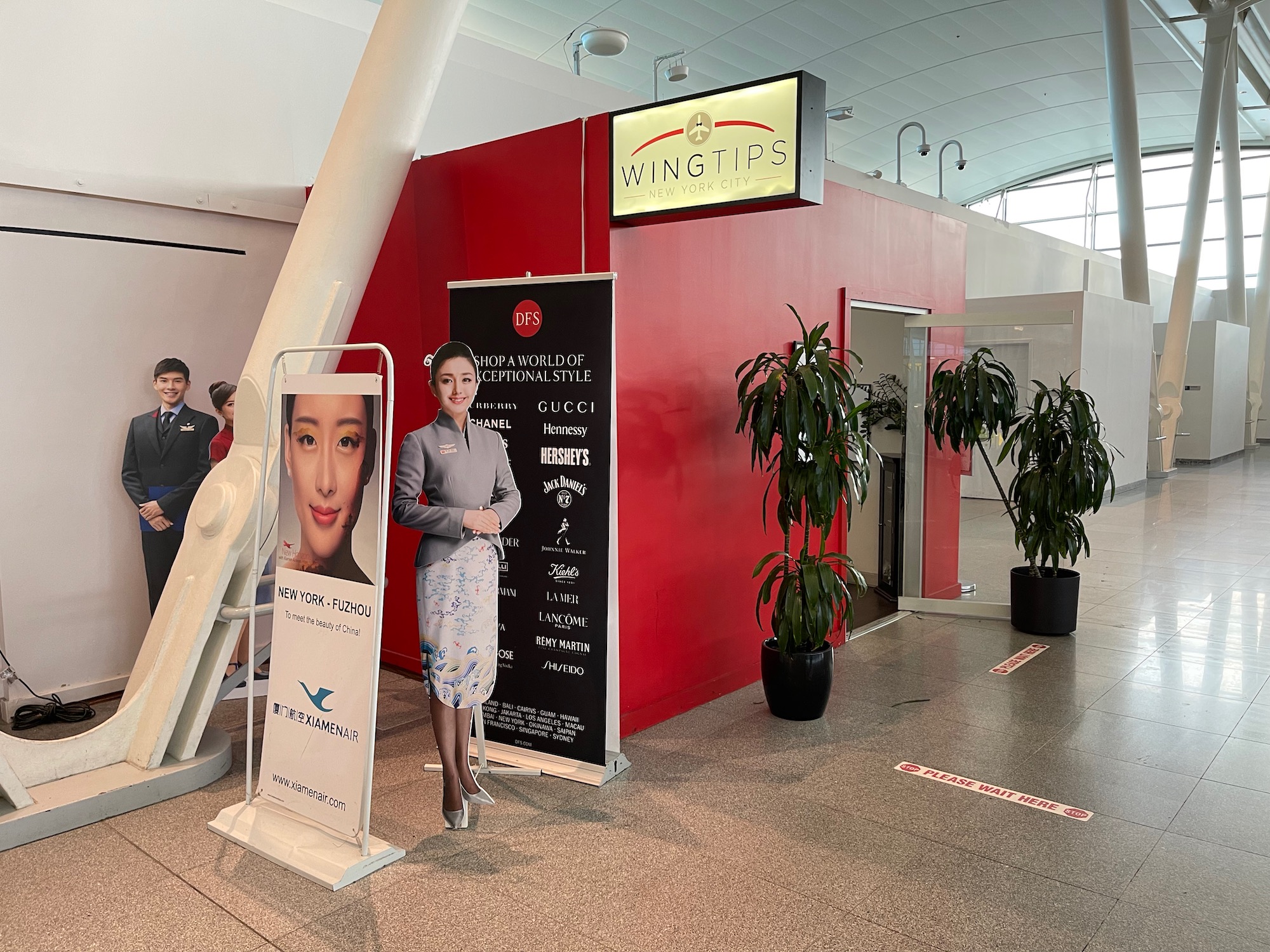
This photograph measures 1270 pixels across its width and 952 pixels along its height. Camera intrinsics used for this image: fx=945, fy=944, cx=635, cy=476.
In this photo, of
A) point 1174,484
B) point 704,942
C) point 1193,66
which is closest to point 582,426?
point 704,942

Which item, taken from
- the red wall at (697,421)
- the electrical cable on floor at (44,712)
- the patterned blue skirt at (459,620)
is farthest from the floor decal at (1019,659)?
the electrical cable on floor at (44,712)

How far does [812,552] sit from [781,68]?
496 inches

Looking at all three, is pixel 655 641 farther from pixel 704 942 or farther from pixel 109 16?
pixel 109 16

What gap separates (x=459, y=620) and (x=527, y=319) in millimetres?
1296

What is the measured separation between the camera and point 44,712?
466 centimetres

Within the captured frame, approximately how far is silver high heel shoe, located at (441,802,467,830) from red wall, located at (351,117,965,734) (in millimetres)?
1098

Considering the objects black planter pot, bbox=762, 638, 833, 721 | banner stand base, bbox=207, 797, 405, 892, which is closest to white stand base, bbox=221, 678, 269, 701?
banner stand base, bbox=207, 797, 405, 892

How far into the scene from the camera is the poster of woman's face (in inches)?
122

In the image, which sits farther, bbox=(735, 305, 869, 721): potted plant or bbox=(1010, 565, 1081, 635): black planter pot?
bbox=(1010, 565, 1081, 635): black planter pot

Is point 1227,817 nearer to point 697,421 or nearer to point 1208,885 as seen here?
point 1208,885

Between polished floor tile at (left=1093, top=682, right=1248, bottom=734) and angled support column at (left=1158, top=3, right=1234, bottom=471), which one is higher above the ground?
angled support column at (left=1158, top=3, right=1234, bottom=471)

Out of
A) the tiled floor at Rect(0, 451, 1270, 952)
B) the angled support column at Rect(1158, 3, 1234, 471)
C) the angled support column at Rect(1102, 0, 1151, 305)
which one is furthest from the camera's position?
the angled support column at Rect(1158, 3, 1234, 471)

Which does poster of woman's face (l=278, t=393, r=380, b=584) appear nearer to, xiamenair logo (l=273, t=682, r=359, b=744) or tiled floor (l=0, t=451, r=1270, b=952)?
xiamenair logo (l=273, t=682, r=359, b=744)

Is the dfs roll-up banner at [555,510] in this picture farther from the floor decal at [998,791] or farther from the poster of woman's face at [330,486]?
the floor decal at [998,791]
